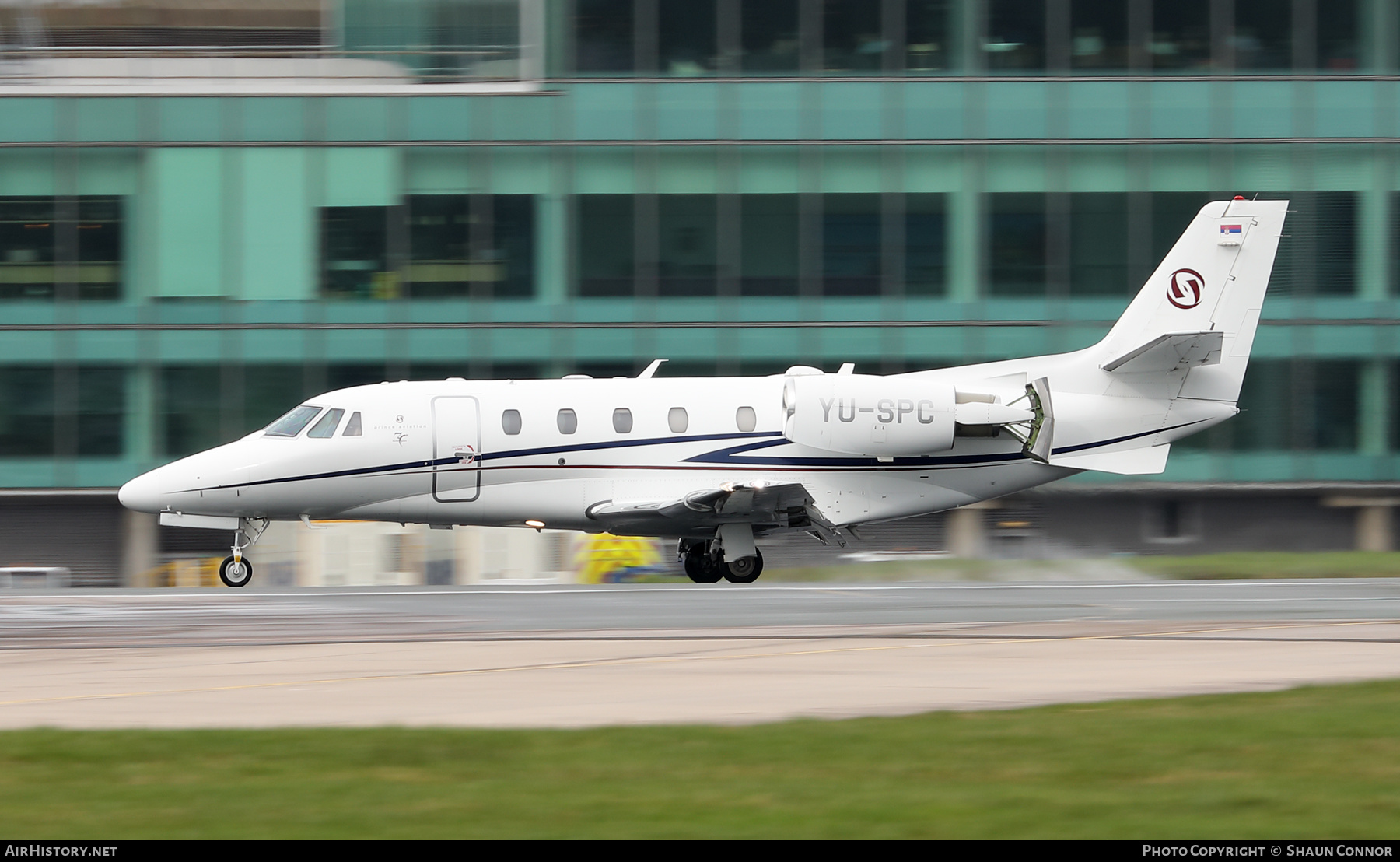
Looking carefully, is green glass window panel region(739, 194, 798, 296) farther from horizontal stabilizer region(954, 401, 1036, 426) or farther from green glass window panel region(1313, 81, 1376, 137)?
green glass window panel region(1313, 81, 1376, 137)

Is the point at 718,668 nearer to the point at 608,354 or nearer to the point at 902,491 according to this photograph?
the point at 902,491

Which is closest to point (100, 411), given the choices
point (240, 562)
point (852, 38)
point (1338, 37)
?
point (240, 562)

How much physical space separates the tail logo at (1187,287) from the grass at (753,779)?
1565 centimetres

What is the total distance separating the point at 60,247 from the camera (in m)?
34.0

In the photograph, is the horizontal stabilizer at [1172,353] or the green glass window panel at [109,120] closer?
the horizontal stabilizer at [1172,353]

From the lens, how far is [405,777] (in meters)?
8.21

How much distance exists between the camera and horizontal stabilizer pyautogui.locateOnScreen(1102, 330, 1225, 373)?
2402cm

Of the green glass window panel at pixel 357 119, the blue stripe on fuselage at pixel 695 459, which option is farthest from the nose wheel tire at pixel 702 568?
the green glass window panel at pixel 357 119

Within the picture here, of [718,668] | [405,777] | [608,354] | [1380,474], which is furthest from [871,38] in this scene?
[405,777]

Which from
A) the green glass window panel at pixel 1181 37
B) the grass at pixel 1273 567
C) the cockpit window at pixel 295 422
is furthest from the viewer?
the green glass window panel at pixel 1181 37

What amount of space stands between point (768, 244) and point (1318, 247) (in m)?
11.9

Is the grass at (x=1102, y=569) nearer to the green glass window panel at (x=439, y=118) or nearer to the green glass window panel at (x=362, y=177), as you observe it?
the green glass window panel at (x=362, y=177)

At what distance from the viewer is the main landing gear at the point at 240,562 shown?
76.9 feet

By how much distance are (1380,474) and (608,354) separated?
17046 mm
